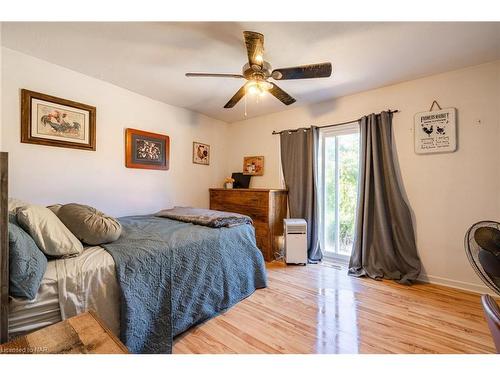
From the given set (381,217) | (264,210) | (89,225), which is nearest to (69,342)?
(89,225)

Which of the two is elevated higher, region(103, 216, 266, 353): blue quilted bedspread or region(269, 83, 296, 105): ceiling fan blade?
region(269, 83, 296, 105): ceiling fan blade

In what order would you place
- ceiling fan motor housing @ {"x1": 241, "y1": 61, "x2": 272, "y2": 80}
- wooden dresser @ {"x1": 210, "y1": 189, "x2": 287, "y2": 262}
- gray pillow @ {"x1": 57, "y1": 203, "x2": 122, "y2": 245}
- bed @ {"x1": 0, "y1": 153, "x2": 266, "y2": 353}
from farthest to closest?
wooden dresser @ {"x1": 210, "y1": 189, "x2": 287, "y2": 262} → ceiling fan motor housing @ {"x1": 241, "y1": 61, "x2": 272, "y2": 80} → gray pillow @ {"x1": 57, "y1": 203, "x2": 122, "y2": 245} → bed @ {"x1": 0, "y1": 153, "x2": 266, "y2": 353}

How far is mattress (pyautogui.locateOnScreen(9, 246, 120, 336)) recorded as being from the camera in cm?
94

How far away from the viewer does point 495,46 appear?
5.81 feet

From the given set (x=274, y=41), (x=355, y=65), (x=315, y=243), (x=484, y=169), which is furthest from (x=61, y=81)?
(x=484, y=169)

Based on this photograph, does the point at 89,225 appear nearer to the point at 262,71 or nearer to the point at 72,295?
the point at 72,295

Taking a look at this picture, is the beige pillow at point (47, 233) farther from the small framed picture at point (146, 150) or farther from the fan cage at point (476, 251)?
the fan cage at point (476, 251)

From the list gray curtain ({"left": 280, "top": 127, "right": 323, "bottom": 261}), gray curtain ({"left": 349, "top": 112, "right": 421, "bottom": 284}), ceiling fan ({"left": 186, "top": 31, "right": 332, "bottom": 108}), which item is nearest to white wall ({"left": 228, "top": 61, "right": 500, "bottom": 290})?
gray curtain ({"left": 349, "top": 112, "right": 421, "bottom": 284})

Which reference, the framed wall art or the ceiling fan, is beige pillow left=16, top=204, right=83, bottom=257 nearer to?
the ceiling fan

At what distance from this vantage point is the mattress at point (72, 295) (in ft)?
3.10

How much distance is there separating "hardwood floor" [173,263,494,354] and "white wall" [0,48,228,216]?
1.77 m

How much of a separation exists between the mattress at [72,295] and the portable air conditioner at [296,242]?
204 centimetres
